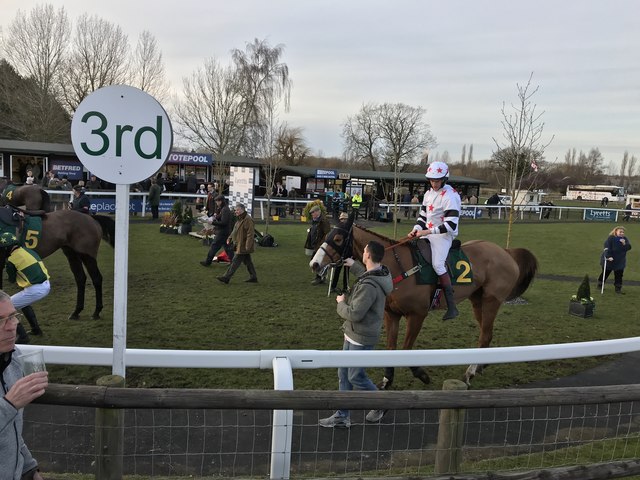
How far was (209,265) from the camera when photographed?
472 inches

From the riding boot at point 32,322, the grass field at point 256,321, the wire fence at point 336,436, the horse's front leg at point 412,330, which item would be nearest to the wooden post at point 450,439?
the wire fence at point 336,436

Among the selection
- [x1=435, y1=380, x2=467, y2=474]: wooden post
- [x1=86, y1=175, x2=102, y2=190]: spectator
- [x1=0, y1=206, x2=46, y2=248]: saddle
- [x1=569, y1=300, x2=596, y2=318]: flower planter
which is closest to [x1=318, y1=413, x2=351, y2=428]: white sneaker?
[x1=435, y1=380, x2=467, y2=474]: wooden post

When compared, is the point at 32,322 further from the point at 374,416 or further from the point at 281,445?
the point at 281,445

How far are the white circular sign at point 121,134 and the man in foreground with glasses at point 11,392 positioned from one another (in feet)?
3.38

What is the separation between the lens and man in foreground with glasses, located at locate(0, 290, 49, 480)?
1.91 meters

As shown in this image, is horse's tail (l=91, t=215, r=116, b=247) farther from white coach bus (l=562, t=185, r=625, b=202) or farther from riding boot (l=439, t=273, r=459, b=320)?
white coach bus (l=562, t=185, r=625, b=202)

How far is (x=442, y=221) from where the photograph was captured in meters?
5.73

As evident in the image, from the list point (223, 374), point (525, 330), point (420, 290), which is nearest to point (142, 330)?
point (223, 374)

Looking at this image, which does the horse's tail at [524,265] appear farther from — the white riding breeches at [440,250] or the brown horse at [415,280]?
the white riding breeches at [440,250]

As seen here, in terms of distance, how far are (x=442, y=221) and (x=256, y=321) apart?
343 cm

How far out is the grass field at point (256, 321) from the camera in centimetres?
538

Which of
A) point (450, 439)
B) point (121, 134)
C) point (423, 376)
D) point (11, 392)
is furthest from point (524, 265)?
point (11, 392)

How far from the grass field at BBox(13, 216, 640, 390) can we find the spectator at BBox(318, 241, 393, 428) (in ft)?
3.09

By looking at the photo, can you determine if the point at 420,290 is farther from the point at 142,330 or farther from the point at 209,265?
the point at 209,265
